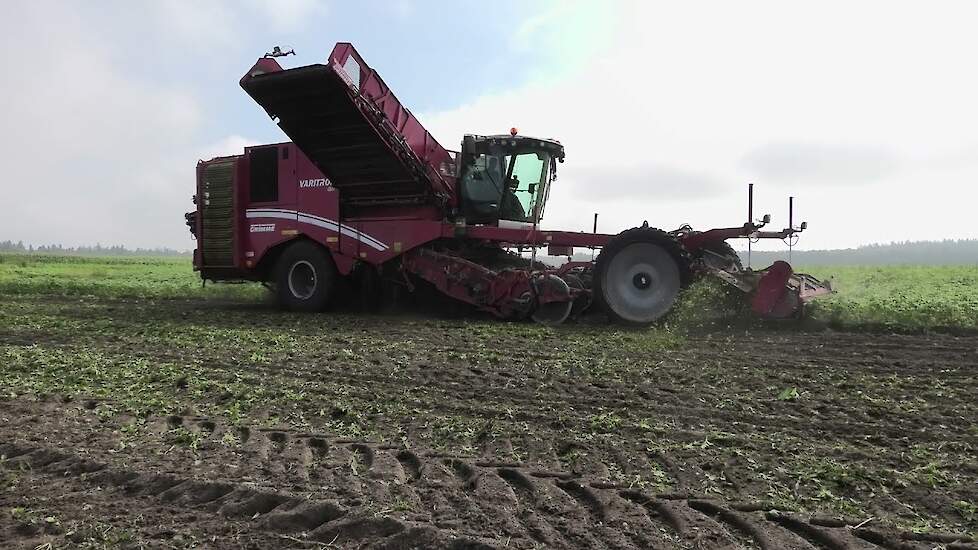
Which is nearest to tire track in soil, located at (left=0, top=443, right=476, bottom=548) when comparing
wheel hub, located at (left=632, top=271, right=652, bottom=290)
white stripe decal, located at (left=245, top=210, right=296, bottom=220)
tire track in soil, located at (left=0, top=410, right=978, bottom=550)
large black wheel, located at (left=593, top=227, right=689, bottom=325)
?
tire track in soil, located at (left=0, top=410, right=978, bottom=550)

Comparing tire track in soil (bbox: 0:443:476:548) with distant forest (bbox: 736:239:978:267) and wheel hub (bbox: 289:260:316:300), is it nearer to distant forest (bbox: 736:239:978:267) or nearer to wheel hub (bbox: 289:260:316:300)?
wheel hub (bbox: 289:260:316:300)

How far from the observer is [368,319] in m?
10.6

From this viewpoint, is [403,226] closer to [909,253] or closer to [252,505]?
[252,505]

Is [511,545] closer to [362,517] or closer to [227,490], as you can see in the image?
[362,517]

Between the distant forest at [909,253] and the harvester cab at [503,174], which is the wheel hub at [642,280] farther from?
the distant forest at [909,253]

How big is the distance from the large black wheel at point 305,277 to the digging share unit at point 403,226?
0.08ft

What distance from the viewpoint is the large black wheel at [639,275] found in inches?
364

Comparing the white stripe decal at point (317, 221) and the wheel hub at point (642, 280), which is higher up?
the white stripe decal at point (317, 221)

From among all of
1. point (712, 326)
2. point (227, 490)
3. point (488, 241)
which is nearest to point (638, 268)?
point (712, 326)

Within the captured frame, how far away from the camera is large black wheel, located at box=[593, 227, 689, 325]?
30.3ft

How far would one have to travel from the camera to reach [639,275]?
31.2 feet

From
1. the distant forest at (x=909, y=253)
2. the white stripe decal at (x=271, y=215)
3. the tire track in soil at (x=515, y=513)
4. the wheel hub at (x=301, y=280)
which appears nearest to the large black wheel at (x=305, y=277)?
the wheel hub at (x=301, y=280)

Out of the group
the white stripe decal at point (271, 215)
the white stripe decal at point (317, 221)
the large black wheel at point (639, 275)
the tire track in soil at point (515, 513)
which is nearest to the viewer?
the tire track in soil at point (515, 513)

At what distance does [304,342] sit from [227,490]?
4886mm
